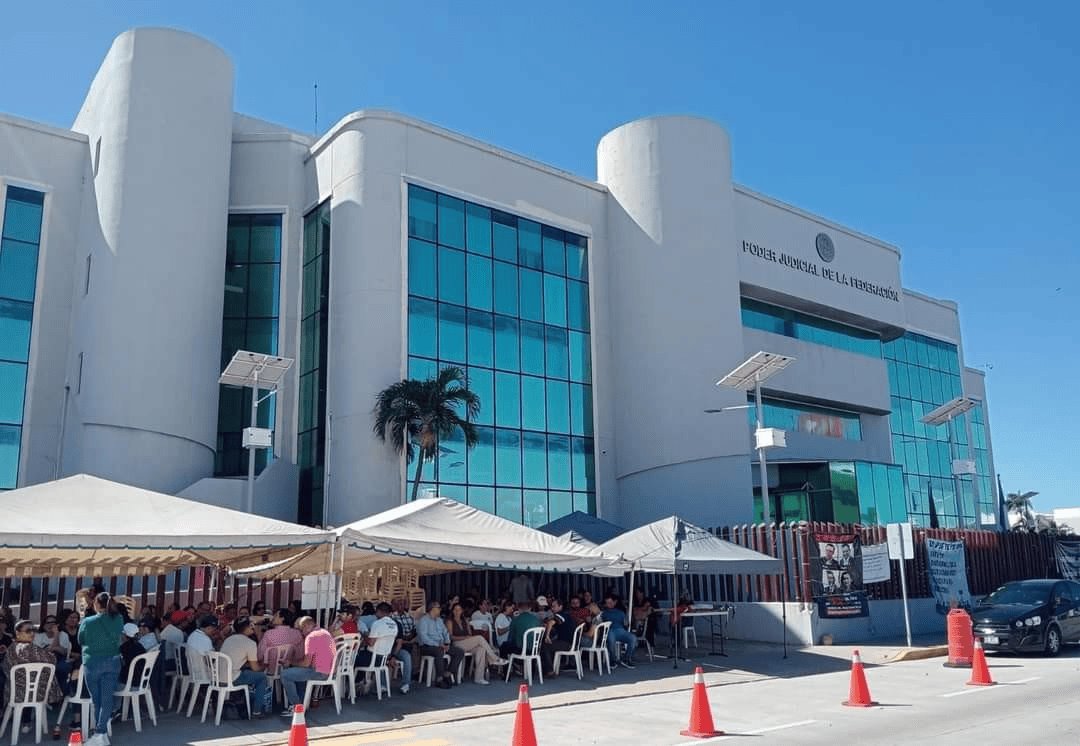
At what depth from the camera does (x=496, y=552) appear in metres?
15.1

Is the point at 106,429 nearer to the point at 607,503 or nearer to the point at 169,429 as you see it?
the point at 169,429

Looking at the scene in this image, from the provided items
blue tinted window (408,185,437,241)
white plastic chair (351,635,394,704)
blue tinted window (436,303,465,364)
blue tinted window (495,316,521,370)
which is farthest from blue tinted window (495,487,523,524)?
white plastic chair (351,635,394,704)

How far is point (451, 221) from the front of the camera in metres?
30.5

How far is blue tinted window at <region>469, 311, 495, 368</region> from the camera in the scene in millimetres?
30359

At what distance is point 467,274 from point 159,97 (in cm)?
1059

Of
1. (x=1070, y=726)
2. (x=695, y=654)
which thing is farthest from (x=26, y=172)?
(x=1070, y=726)

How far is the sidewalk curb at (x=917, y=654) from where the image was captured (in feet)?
61.4

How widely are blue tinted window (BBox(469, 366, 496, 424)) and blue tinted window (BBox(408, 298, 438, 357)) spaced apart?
1562 mm

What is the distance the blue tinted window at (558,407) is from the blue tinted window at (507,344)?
1595mm

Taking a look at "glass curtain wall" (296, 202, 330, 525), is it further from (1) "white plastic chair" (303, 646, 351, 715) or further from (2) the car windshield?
(2) the car windshield

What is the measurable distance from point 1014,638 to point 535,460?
16005 mm

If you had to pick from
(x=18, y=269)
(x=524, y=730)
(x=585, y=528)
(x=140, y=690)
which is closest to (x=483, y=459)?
(x=585, y=528)

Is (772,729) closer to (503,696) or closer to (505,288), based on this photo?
(503,696)

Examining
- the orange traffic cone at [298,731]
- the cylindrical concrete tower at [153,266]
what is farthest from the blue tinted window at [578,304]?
the orange traffic cone at [298,731]
